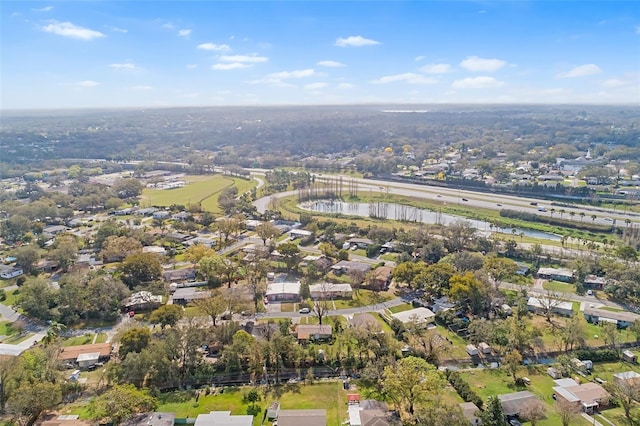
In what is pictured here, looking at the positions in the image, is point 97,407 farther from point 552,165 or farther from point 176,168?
point 552,165

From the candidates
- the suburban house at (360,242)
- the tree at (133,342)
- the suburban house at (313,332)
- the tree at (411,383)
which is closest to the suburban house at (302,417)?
the tree at (411,383)

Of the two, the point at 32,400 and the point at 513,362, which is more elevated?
the point at 32,400

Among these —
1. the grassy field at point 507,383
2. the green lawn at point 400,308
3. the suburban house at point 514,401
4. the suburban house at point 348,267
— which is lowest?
the grassy field at point 507,383

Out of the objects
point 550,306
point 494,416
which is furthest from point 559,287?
point 494,416

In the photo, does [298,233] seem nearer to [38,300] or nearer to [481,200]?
[38,300]

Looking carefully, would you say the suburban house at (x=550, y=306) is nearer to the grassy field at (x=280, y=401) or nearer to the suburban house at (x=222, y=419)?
the grassy field at (x=280, y=401)

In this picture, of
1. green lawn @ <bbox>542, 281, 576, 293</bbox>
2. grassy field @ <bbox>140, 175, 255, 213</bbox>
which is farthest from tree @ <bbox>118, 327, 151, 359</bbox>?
grassy field @ <bbox>140, 175, 255, 213</bbox>

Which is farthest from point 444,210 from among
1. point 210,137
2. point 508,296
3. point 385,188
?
point 210,137
